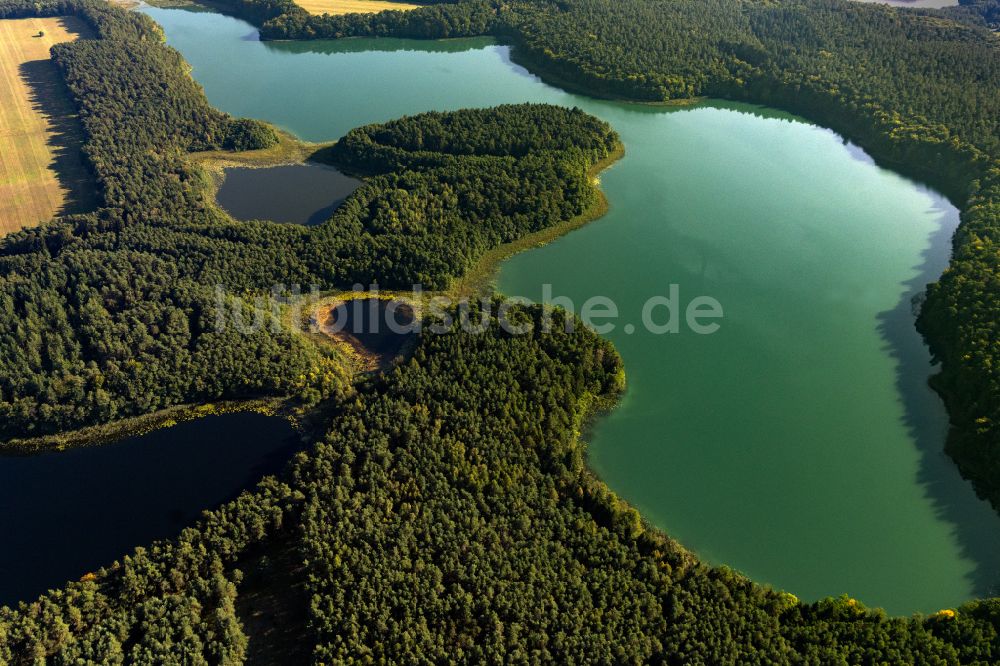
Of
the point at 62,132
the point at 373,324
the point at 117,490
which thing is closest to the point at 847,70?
the point at 373,324

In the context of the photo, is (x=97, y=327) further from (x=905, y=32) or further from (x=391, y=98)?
(x=905, y=32)

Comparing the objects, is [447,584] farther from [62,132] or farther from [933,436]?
[62,132]

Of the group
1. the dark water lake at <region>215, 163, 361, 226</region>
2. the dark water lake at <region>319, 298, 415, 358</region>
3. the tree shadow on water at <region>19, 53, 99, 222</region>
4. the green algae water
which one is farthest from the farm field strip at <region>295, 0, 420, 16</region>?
the dark water lake at <region>319, 298, 415, 358</region>

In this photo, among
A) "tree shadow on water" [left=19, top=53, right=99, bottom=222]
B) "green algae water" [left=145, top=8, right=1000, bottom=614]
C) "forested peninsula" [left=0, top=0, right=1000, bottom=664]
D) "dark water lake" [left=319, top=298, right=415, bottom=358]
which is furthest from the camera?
"tree shadow on water" [left=19, top=53, right=99, bottom=222]

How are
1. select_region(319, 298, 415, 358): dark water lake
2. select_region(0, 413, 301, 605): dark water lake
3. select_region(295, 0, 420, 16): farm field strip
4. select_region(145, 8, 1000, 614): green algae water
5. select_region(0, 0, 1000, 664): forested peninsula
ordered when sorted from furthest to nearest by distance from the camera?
select_region(295, 0, 420, 16): farm field strip < select_region(319, 298, 415, 358): dark water lake < select_region(145, 8, 1000, 614): green algae water < select_region(0, 413, 301, 605): dark water lake < select_region(0, 0, 1000, 664): forested peninsula

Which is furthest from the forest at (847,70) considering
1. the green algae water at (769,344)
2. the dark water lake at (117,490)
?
the dark water lake at (117,490)

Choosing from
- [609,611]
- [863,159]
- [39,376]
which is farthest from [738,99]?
[39,376]

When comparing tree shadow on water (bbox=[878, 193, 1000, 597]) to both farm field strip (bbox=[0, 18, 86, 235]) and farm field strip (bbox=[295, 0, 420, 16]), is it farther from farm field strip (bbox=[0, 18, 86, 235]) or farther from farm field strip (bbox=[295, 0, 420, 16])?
farm field strip (bbox=[295, 0, 420, 16])
